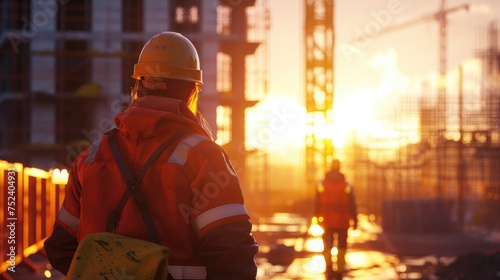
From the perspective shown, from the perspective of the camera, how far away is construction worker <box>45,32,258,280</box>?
2855 mm

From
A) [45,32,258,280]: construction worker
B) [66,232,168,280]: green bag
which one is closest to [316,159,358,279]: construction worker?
[45,32,258,280]: construction worker

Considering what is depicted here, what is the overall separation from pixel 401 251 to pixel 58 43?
26.3 meters

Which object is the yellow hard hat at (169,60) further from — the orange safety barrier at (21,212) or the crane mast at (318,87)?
the crane mast at (318,87)

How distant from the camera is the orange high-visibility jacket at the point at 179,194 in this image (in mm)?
2854

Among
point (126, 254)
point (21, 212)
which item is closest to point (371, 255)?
point (21, 212)

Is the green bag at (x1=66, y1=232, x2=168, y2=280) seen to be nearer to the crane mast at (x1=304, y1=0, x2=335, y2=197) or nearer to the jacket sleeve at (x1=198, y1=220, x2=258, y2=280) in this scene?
the jacket sleeve at (x1=198, y1=220, x2=258, y2=280)

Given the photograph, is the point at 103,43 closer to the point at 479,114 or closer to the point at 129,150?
the point at 479,114

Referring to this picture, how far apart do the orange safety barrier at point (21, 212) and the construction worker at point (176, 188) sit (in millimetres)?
8144

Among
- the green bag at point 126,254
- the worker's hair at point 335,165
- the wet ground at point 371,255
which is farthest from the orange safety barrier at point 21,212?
the green bag at point 126,254

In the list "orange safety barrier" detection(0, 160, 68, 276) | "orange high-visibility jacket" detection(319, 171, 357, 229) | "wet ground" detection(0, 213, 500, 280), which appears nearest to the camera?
"orange safety barrier" detection(0, 160, 68, 276)

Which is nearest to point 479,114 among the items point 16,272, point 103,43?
point 103,43

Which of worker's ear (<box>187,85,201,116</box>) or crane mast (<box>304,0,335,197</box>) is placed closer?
worker's ear (<box>187,85,201,116</box>)

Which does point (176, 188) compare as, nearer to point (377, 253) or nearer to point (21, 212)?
point (21, 212)

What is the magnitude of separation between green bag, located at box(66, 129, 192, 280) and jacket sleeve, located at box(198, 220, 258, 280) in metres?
0.15
